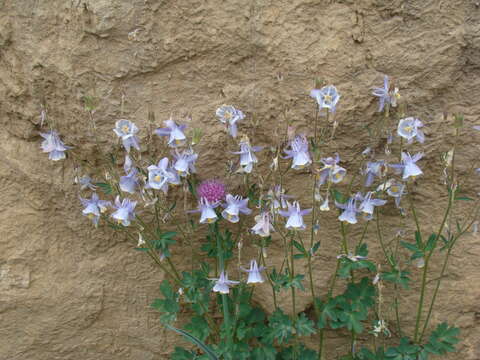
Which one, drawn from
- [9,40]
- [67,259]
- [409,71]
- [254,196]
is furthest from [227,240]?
[9,40]

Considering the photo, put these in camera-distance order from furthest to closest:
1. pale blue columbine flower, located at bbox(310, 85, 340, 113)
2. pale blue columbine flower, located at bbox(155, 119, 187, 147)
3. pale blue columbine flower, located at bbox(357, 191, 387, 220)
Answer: pale blue columbine flower, located at bbox(357, 191, 387, 220), pale blue columbine flower, located at bbox(155, 119, 187, 147), pale blue columbine flower, located at bbox(310, 85, 340, 113)

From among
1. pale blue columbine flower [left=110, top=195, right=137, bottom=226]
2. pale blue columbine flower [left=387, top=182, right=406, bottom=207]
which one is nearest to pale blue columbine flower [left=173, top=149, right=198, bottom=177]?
pale blue columbine flower [left=110, top=195, right=137, bottom=226]

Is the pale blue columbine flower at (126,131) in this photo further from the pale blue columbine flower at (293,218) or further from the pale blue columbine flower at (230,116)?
the pale blue columbine flower at (293,218)

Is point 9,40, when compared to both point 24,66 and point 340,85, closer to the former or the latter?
point 24,66

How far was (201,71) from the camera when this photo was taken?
8.57ft

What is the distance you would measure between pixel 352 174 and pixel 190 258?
3.21ft

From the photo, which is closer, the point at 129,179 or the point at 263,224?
the point at 263,224

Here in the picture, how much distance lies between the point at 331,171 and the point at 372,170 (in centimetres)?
33

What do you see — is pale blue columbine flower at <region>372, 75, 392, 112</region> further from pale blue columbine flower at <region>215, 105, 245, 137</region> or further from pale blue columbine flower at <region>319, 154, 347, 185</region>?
pale blue columbine flower at <region>215, 105, 245, 137</region>

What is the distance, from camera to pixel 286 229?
2625 millimetres

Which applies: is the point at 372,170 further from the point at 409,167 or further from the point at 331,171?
the point at 331,171

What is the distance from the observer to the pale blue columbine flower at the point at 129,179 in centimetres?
242

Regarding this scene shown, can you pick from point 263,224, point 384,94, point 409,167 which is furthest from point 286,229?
point 384,94

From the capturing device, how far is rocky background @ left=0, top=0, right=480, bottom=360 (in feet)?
8.25
